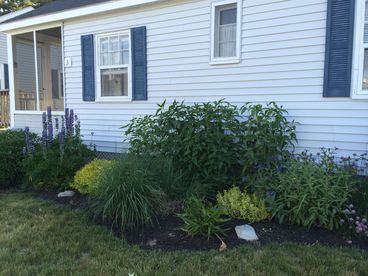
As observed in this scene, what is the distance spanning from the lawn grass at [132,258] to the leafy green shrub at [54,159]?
1.71m

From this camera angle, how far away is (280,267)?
10.2ft

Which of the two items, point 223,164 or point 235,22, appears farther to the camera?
point 235,22

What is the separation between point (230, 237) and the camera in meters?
3.79

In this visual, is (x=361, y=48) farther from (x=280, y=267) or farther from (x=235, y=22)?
(x=280, y=267)

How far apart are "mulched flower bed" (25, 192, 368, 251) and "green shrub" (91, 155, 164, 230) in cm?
14

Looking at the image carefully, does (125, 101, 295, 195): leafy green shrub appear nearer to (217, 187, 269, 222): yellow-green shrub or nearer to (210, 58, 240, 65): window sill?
(217, 187, 269, 222): yellow-green shrub

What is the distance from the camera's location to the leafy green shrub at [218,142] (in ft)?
16.2

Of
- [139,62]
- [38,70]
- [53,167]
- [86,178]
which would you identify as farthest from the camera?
[38,70]

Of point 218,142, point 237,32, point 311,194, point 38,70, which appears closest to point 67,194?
point 218,142

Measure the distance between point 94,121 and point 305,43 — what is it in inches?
187

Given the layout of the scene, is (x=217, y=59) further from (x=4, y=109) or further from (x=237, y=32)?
(x=4, y=109)

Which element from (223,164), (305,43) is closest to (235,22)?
(305,43)

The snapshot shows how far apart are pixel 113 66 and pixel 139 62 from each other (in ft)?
2.46

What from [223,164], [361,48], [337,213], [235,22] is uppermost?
[235,22]
